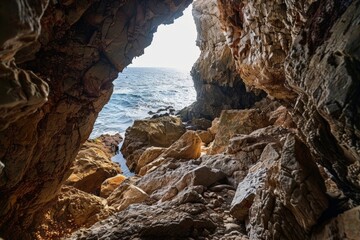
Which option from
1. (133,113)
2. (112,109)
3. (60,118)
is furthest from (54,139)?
(112,109)

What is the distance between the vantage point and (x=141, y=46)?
9789 millimetres

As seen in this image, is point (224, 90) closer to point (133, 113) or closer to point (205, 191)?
point (133, 113)

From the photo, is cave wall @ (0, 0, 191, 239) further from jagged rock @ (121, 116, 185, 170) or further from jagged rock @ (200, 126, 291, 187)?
jagged rock @ (121, 116, 185, 170)

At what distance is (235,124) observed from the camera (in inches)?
662

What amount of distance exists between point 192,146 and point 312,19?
10.9 metres

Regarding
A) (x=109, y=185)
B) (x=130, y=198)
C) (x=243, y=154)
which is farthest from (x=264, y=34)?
(x=109, y=185)

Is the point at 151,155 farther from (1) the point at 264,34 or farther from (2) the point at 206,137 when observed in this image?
(1) the point at 264,34

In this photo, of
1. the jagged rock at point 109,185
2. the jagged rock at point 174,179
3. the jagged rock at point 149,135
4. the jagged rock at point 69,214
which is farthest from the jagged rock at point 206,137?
the jagged rock at point 69,214

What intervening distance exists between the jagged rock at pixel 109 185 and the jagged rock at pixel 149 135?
25.5 ft

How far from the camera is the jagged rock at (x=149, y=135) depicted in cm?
2481

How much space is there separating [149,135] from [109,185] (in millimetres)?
10179

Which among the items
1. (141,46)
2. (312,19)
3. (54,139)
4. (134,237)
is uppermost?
(141,46)

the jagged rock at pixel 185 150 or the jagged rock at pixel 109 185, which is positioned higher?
the jagged rock at pixel 185 150

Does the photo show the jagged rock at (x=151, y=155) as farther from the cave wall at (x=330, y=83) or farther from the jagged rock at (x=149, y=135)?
the cave wall at (x=330, y=83)
